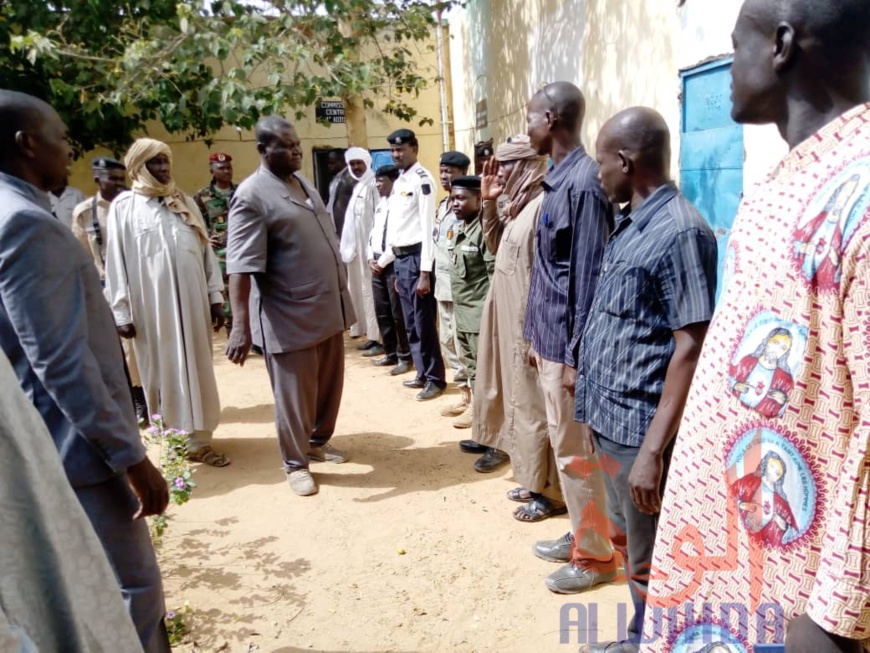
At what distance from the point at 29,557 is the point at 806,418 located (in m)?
1.17

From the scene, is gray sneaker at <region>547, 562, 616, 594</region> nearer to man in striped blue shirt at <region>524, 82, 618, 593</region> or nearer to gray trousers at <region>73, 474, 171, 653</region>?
man in striped blue shirt at <region>524, 82, 618, 593</region>

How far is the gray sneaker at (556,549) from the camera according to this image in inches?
126

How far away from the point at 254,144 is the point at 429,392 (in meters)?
7.93

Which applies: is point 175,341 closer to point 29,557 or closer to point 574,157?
point 574,157

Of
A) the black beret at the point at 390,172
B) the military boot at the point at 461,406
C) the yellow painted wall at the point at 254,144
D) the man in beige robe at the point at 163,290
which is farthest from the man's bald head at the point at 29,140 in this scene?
the yellow painted wall at the point at 254,144

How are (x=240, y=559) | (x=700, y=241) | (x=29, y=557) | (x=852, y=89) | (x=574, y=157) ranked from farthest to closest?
(x=240, y=559), (x=574, y=157), (x=700, y=241), (x=852, y=89), (x=29, y=557)

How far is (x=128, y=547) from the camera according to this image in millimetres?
1867

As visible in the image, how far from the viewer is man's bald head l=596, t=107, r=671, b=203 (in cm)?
211

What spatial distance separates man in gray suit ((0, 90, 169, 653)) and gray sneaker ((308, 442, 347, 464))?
253cm

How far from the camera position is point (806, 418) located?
1.04 m

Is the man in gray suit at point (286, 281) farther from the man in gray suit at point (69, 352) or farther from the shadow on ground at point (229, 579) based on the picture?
the man in gray suit at point (69, 352)

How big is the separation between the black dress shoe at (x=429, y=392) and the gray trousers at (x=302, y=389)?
1443 millimetres

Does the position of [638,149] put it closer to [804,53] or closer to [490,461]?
[804,53]

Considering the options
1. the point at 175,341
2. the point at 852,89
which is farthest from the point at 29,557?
the point at 175,341
